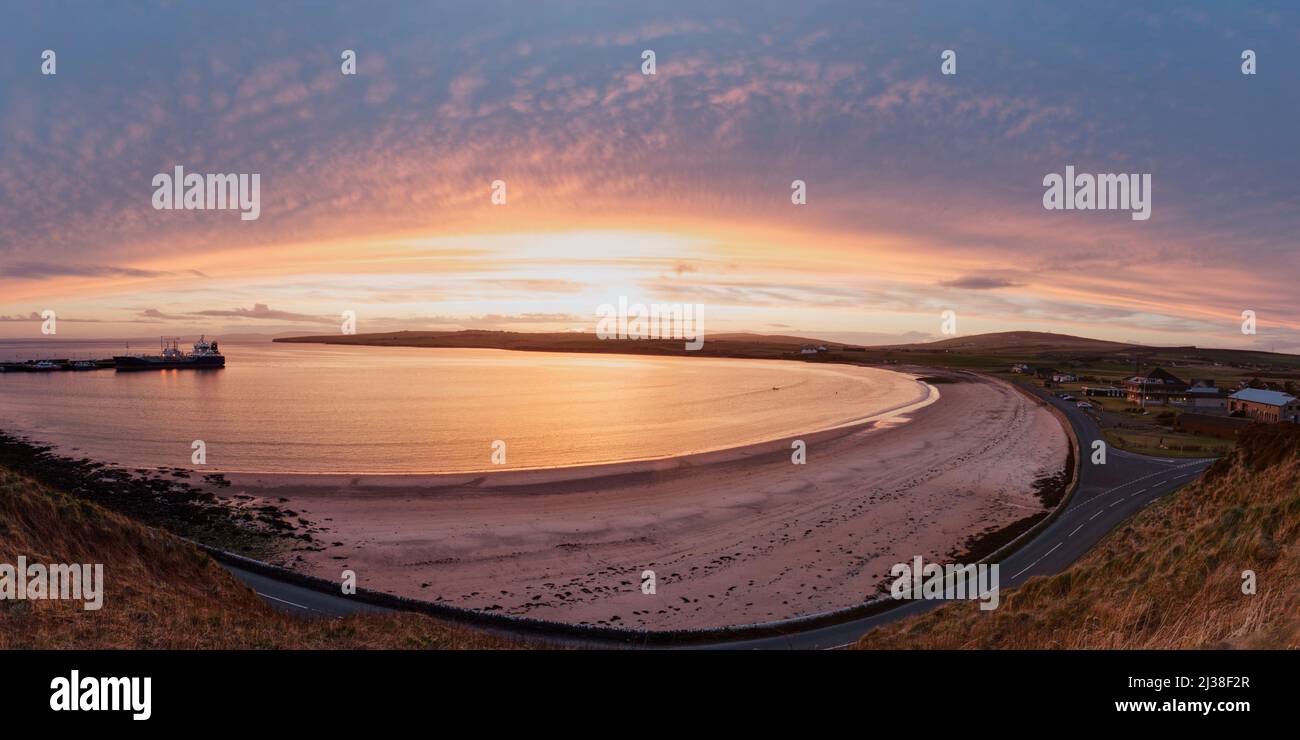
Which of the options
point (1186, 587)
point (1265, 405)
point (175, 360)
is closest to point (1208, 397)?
point (1265, 405)

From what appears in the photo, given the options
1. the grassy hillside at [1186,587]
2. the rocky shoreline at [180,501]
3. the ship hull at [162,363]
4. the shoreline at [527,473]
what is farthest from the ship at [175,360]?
the grassy hillside at [1186,587]

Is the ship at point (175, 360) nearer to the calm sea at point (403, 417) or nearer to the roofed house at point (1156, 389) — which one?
the calm sea at point (403, 417)

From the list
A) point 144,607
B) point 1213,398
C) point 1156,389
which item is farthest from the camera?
point 1156,389

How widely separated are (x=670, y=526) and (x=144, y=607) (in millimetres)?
18682

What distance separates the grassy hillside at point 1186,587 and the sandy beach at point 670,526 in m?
6.67

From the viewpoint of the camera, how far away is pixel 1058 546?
71.0 feet

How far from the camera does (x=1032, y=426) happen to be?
176ft

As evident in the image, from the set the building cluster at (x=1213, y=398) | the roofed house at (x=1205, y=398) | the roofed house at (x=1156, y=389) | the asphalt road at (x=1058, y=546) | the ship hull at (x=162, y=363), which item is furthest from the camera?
the ship hull at (x=162, y=363)

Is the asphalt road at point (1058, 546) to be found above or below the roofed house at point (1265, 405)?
below

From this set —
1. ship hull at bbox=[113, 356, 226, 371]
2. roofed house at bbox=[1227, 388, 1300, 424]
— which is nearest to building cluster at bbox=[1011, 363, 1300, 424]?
roofed house at bbox=[1227, 388, 1300, 424]

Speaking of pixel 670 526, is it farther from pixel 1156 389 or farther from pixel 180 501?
pixel 1156 389

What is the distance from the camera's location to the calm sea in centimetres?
4312

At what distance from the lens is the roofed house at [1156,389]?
223ft
